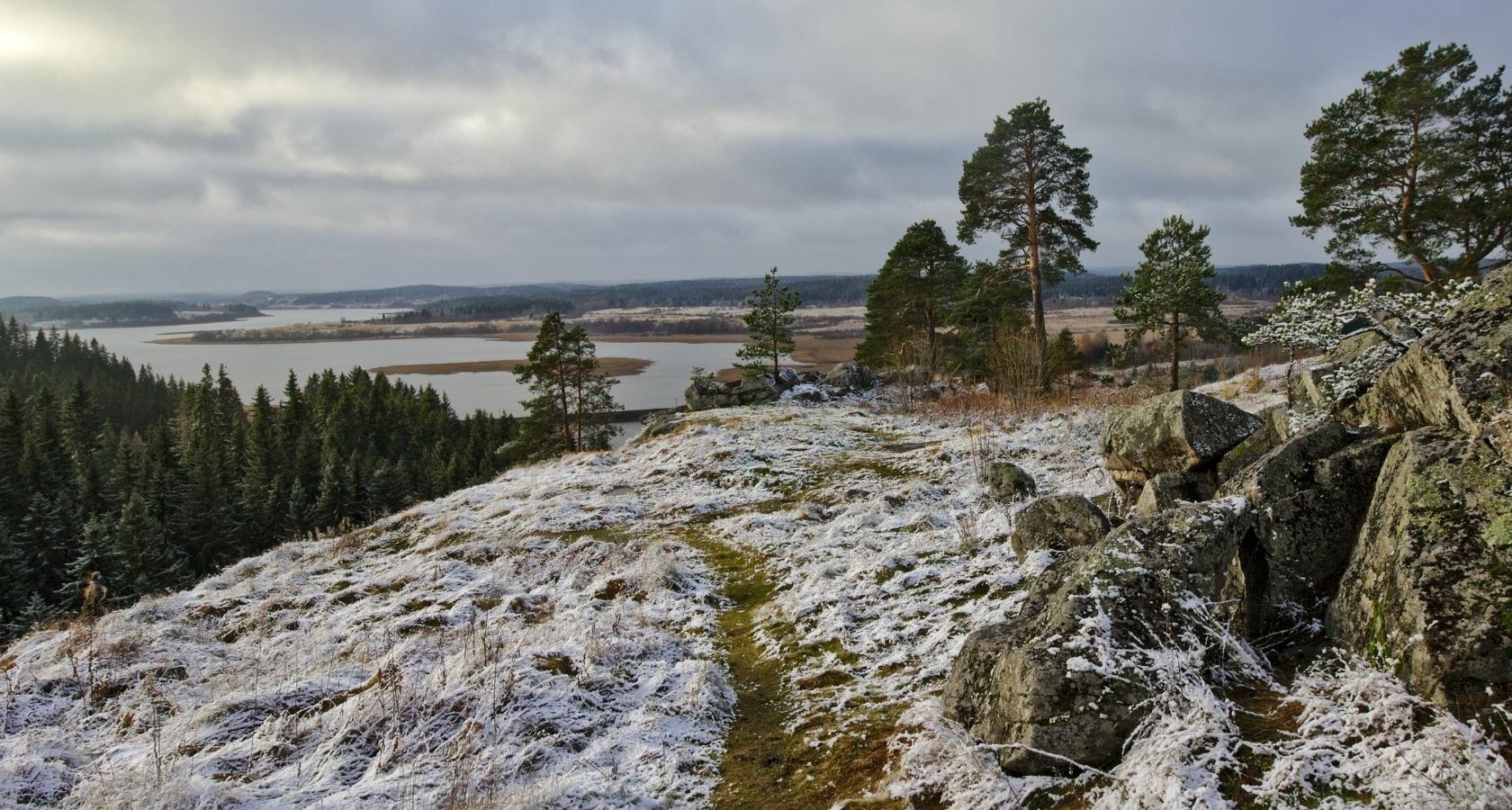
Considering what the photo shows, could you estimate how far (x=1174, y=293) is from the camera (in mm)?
22219

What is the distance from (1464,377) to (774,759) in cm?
530

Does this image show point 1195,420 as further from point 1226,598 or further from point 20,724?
point 20,724

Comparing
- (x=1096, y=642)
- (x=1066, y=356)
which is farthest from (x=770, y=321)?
(x=1096, y=642)

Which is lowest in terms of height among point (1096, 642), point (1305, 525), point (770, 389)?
point (770, 389)

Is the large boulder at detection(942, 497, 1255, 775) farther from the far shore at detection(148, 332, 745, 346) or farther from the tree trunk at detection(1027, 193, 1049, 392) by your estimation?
the far shore at detection(148, 332, 745, 346)

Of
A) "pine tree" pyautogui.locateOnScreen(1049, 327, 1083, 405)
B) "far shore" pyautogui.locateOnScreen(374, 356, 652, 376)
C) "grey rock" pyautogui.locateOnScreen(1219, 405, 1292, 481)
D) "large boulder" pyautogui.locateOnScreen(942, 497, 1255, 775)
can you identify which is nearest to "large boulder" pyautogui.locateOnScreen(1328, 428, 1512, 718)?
"large boulder" pyautogui.locateOnScreen(942, 497, 1255, 775)

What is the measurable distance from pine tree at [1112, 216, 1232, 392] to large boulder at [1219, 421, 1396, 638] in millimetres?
18658

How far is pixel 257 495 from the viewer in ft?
155

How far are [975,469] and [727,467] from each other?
649 centimetres

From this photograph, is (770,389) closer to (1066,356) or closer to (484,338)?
(1066,356)

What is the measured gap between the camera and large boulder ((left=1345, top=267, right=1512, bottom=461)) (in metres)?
4.17

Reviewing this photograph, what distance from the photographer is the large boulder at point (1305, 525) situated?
4.63 metres

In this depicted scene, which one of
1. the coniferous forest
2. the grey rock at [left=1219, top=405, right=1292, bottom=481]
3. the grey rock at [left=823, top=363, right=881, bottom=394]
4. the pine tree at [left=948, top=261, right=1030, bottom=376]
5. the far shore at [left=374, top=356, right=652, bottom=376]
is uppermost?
the pine tree at [left=948, top=261, right=1030, bottom=376]

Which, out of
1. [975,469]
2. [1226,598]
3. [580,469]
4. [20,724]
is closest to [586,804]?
[1226,598]
